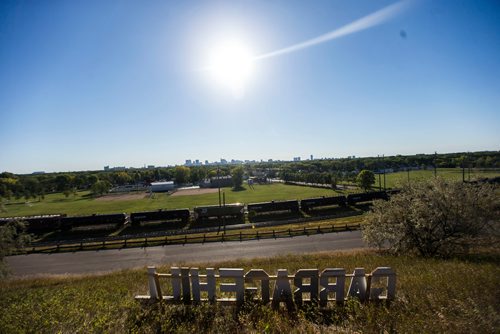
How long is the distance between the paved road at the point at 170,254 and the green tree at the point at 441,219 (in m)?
8.72

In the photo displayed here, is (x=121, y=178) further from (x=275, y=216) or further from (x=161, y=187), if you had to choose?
(x=275, y=216)

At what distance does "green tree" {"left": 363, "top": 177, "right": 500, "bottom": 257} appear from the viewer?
56.4 ft

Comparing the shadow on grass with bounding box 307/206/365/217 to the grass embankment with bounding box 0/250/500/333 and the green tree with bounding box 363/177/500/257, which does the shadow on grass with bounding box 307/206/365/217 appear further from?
the grass embankment with bounding box 0/250/500/333

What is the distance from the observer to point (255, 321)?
7.88 metres

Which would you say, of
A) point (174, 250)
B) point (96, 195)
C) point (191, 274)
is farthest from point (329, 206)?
point (96, 195)

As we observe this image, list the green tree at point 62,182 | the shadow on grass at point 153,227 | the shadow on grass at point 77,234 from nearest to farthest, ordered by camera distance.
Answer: the shadow on grass at point 77,234 < the shadow on grass at point 153,227 < the green tree at point 62,182

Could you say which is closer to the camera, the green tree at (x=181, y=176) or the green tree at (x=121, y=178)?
the green tree at (x=181, y=176)

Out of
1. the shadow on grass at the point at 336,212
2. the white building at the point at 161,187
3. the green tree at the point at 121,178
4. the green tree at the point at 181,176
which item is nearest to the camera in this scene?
the shadow on grass at the point at 336,212

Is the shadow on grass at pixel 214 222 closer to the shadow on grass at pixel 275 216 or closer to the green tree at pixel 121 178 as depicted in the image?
the shadow on grass at pixel 275 216

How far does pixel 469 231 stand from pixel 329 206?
3769cm

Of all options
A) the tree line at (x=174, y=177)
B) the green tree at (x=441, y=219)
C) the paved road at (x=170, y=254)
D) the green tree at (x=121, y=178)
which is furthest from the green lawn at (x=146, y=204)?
the green tree at (x=121, y=178)

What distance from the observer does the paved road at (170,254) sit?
84.1 feet

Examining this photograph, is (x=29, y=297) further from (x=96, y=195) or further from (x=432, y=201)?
(x=96, y=195)

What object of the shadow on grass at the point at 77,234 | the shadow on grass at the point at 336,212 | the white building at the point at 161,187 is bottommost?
the shadow on grass at the point at 77,234
